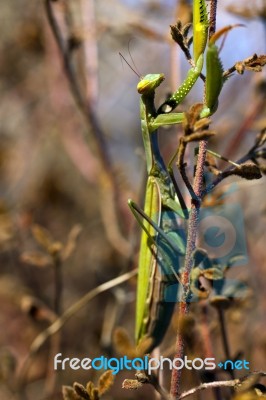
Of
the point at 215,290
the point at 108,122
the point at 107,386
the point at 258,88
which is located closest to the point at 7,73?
the point at 108,122

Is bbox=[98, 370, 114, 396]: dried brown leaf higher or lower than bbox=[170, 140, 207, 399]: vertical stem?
lower

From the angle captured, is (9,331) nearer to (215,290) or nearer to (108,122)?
(108,122)

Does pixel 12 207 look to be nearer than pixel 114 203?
No

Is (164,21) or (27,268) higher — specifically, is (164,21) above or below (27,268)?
above

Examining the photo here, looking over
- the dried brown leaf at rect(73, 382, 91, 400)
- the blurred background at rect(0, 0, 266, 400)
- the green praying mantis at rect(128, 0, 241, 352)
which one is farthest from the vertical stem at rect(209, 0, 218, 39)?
the dried brown leaf at rect(73, 382, 91, 400)

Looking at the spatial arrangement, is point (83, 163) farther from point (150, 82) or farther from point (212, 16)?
point (212, 16)

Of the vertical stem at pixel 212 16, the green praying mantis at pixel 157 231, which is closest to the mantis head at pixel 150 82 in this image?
→ the green praying mantis at pixel 157 231

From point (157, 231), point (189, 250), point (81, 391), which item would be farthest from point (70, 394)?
point (157, 231)

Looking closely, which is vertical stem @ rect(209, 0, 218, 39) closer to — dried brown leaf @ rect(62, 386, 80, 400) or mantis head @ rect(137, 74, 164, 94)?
mantis head @ rect(137, 74, 164, 94)

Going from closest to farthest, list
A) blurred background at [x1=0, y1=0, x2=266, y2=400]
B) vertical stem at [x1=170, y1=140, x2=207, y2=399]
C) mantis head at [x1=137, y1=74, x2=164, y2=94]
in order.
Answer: vertical stem at [x1=170, y1=140, x2=207, y2=399] < mantis head at [x1=137, y1=74, x2=164, y2=94] < blurred background at [x1=0, y1=0, x2=266, y2=400]
